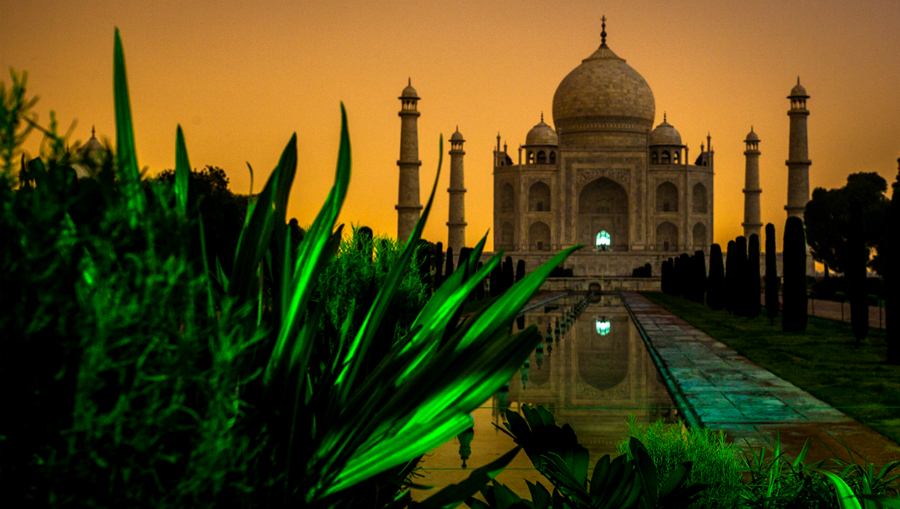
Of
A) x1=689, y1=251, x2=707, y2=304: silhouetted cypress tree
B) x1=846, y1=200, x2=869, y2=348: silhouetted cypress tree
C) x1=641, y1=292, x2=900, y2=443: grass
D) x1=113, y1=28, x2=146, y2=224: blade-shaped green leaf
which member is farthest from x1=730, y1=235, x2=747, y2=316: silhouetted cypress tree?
x1=113, y1=28, x2=146, y2=224: blade-shaped green leaf

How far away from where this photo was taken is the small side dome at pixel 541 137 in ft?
130

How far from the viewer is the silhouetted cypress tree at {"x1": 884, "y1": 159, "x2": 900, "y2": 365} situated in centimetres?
811

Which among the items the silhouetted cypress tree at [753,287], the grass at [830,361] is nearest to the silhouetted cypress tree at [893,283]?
the grass at [830,361]

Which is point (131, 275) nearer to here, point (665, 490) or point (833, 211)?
point (665, 490)

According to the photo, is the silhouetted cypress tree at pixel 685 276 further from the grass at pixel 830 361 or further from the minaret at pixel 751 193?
the minaret at pixel 751 193

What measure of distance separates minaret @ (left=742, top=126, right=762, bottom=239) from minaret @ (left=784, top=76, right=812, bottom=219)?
474 centimetres

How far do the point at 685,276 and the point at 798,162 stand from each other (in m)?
11.2

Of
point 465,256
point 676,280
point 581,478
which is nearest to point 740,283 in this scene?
point 465,256

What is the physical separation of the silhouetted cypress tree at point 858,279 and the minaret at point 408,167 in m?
22.4

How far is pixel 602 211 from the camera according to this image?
3891 centimetres

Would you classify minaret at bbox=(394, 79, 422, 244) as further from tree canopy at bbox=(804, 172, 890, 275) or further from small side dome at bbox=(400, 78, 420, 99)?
tree canopy at bbox=(804, 172, 890, 275)

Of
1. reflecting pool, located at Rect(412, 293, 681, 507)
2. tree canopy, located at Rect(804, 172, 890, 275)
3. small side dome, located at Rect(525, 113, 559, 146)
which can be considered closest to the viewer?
reflecting pool, located at Rect(412, 293, 681, 507)

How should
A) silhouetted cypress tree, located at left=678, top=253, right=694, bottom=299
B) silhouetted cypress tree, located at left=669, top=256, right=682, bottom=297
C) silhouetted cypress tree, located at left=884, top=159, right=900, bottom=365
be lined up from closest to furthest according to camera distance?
silhouetted cypress tree, located at left=884, top=159, right=900, bottom=365 → silhouetted cypress tree, located at left=678, top=253, right=694, bottom=299 → silhouetted cypress tree, located at left=669, top=256, right=682, bottom=297

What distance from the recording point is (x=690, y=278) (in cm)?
2269
